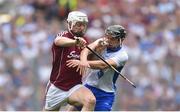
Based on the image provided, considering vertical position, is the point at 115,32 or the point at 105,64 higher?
the point at 115,32

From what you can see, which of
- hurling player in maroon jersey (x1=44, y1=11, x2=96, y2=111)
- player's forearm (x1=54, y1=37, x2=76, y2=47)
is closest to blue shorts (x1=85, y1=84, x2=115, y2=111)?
hurling player in maroon jersey (x1=44, y1=11, x2=96, y2=111)

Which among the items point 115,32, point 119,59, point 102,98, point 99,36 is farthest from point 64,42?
point 99,36

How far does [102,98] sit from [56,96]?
67 cm

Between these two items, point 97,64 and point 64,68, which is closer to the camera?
point 97,64

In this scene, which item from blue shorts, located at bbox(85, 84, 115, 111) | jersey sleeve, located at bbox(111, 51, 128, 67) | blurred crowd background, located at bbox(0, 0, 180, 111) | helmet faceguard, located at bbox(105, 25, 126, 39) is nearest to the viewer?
helmet faceguard, located at bbox(105, 25, 126, 39)

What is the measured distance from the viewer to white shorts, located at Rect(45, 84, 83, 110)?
458 inches

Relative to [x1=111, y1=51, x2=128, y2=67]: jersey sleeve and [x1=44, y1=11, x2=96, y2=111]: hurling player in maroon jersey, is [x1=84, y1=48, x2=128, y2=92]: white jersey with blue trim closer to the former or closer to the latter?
[x1=111, y1=51, x2=128, y2=67]: jersey sleeve

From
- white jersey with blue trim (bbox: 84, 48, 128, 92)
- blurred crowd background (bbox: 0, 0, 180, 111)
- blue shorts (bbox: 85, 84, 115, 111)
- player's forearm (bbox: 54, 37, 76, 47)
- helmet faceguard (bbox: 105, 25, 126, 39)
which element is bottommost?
blurred crowd background (bbox: 0, 0, 180, 111)

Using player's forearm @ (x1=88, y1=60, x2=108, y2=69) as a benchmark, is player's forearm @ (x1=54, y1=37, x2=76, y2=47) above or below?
above

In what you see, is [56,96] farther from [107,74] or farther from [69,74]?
[107,74]

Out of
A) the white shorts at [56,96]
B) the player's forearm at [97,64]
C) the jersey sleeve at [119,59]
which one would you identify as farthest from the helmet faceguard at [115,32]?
the white shorts at [56,96]

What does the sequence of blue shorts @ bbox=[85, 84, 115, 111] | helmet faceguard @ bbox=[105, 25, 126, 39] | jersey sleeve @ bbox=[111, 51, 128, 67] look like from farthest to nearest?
blue shorts @ bbox=[85, 84, 115, 111], jersey sleeve @ bbox=[111, 51, 128, 67], helmet faceguard @ bbox=[105, 25, 126, 39]

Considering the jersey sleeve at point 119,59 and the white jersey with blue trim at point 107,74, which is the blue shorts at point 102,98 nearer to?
the white jersey with blue trim at point 107,74

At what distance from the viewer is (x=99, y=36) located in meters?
17.2
